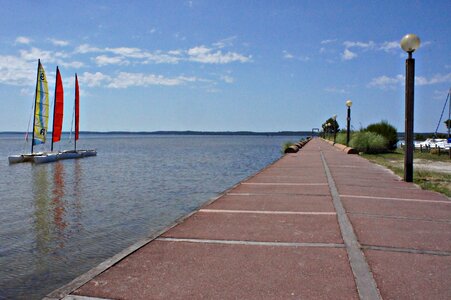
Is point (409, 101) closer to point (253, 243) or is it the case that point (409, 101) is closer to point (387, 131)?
point (253, 243)

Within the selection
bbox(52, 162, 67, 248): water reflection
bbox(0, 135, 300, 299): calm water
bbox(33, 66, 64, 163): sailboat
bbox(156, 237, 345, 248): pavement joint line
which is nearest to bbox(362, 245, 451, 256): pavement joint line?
bbox(156, 237, 345, 248): pavement joint line

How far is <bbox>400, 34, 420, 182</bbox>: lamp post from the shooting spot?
12.1 meters

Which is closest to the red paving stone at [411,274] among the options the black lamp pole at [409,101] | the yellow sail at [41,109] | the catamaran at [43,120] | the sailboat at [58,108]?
the black lamp pole at [409,101]

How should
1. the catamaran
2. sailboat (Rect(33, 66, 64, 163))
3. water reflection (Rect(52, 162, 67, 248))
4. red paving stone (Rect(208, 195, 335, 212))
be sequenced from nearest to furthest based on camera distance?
1. red paving stone (Rect(208, 195, 335, 212))
2. water reflection (Rect(52, 162, 67, 248))
3. the catamaran
4. sailboat (Rect(33, 66, 64, 163))

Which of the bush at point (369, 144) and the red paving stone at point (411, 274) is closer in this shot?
the red paving stone at point (411, 274)

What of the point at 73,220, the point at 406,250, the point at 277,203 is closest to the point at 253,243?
the point at 406,250

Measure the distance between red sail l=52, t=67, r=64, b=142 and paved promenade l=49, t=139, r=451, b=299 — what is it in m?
33.4

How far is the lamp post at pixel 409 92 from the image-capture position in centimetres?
1212

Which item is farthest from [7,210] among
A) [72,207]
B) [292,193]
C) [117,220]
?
[292,193]

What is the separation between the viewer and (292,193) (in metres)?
9.75

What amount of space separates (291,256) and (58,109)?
37350 millimetres

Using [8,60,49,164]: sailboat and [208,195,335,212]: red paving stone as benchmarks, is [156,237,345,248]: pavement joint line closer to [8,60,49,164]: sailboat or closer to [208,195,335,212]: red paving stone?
[208,195,335,212]: red paving stone

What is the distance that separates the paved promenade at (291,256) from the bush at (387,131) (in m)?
29.1

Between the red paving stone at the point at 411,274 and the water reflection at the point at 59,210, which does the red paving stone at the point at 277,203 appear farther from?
the water reflection at the point at 59,210
